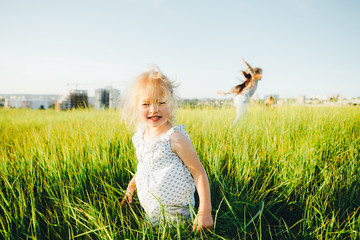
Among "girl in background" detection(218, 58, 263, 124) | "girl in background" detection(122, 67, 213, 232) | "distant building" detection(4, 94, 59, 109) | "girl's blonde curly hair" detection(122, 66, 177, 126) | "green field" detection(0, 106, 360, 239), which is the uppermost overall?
"girl in background" detection(218, 58, 263, 124)

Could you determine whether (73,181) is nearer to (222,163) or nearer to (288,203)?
(222,163)

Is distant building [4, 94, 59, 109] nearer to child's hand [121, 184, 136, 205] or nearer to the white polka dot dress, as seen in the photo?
child's hand [121, 184, 136, 205]

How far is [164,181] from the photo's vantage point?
974mm

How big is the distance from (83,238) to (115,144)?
0.94 metres

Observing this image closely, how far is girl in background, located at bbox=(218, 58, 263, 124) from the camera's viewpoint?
147 inches

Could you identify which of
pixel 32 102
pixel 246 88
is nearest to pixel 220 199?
pixel 246 88

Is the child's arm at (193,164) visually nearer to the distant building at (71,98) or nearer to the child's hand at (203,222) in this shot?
the child's hand at (203,222)

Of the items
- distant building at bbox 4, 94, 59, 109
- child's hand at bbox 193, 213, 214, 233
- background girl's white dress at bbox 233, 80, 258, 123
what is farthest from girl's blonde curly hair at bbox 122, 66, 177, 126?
distant building at bbox 4, 94, 59, 109

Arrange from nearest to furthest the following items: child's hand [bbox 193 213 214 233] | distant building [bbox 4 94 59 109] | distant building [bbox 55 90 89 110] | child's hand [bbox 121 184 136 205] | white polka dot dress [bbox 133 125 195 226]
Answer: child's hand [bbox 193 213 214 233]
white polka dot dress [bbox 133 125 195 226]
child's hand [bbox 121 184 136 205]
distant building [bbox 55 90 89 110]
distant building [bbox 4 94 59 109]

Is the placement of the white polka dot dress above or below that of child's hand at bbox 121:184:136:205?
above

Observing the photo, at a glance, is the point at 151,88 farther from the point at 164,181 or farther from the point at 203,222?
the point at 203,222

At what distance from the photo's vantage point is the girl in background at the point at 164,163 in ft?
3.09

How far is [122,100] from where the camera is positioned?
1303 millimetres

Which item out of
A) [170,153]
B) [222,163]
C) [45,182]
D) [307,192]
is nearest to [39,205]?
[45,182]
